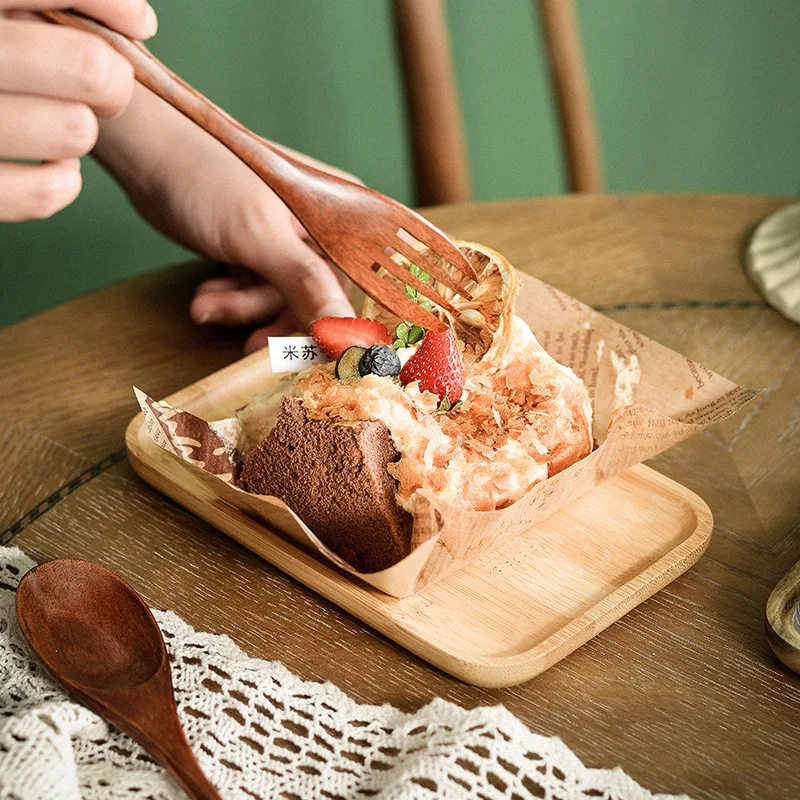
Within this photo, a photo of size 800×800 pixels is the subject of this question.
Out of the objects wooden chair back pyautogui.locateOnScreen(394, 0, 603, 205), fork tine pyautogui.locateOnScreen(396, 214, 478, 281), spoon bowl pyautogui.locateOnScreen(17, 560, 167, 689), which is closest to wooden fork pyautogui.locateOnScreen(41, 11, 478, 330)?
fork tine pyautogui.locateOnScreen(396, 214, 478, 281)

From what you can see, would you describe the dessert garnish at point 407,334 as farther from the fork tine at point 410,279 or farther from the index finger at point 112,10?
the index finger at point 112,10

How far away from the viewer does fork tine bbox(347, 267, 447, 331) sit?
1.13m

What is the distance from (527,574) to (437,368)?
22 cm

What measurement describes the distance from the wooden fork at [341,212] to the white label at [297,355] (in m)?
0.09

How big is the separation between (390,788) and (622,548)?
379 millimetres

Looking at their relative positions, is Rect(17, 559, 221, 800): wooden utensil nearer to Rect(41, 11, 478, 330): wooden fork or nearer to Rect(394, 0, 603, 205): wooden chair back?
Rect(41, 11, 478, 330): wooden fork

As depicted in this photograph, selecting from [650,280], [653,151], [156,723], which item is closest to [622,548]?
[156,723]

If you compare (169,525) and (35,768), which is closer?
(35,768)

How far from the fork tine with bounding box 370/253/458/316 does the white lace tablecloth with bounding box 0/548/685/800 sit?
0.45 metres

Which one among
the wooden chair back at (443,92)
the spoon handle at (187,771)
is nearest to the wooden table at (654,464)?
the spoon handle at (187,771)

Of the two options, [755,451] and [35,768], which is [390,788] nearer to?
[35,768]

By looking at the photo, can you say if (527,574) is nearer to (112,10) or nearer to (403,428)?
(403,428)

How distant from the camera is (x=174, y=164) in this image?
1437mm

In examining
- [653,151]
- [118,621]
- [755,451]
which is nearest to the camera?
[118,621]
